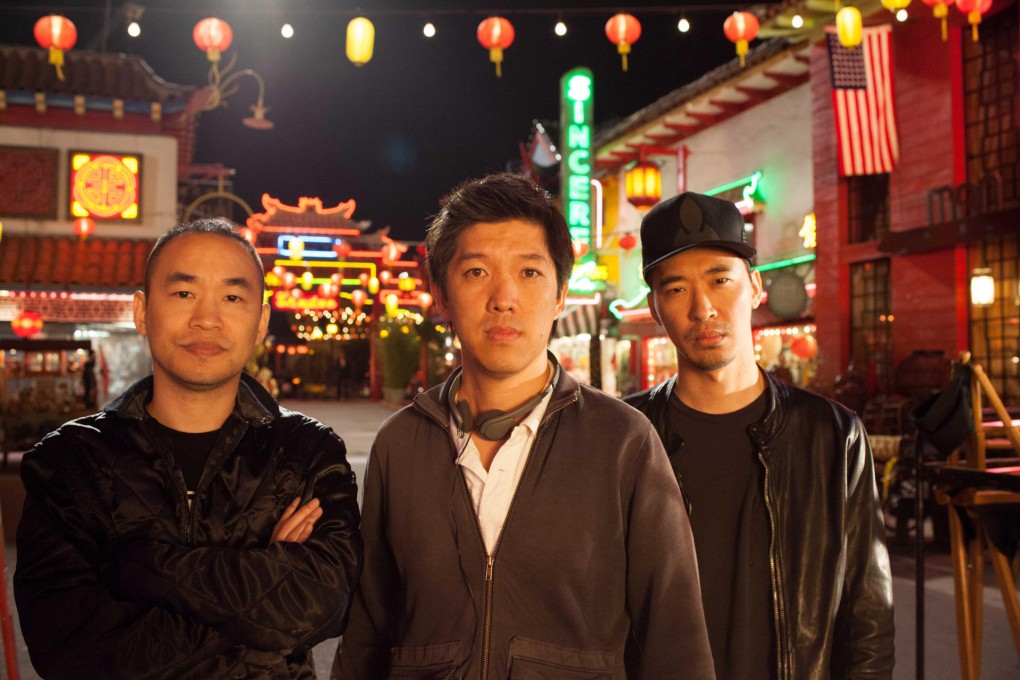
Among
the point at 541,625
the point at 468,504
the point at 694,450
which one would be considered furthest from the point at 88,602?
the point at 694,450

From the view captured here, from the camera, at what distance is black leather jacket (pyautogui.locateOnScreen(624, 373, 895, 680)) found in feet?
7.81

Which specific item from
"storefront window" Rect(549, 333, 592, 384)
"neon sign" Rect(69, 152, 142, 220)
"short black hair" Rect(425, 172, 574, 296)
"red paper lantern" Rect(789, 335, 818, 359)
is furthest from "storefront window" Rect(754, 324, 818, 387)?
"neon sign" Rect(69, 152, 142, 220)

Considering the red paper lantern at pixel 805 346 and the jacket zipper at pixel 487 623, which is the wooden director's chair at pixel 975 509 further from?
the red paper lantern at pixel 805 346

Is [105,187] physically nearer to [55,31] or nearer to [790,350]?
[55,31]

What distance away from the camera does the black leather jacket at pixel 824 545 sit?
238cm

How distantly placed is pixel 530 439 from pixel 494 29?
35.2 feet

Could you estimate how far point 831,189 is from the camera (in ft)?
47.4

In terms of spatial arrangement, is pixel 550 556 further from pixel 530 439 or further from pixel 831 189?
pixel 831 189

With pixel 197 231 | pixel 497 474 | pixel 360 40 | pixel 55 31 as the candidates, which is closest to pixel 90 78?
pixel 55 31

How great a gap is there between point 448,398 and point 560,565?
1.97 feet

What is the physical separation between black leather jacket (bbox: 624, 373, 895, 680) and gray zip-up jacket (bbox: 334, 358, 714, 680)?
0.47 m

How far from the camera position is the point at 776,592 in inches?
94.8

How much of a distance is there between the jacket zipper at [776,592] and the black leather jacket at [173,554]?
1242mm

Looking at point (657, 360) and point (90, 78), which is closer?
point (90, 78)
